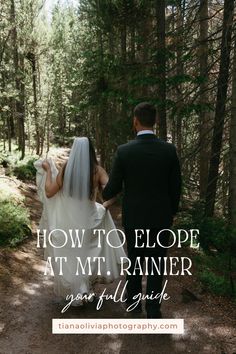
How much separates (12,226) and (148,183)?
4.93 meters

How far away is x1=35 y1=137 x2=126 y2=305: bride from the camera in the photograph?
521 cm

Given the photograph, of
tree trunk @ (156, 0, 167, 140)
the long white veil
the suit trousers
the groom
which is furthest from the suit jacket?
tree trunk @ (156, 0, 167, 140)

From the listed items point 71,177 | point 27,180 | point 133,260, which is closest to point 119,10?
point 27,180

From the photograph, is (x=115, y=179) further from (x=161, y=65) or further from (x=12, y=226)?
(x=161, y=65)

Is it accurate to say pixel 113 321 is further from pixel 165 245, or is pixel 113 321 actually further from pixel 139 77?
pixel 139 77

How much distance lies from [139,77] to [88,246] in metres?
6.20

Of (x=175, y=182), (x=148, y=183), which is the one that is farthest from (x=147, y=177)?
(x=175, y=182)

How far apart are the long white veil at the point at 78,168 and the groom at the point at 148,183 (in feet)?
2.13

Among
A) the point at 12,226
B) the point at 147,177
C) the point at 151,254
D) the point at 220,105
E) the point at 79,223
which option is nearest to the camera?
the point at 147,177

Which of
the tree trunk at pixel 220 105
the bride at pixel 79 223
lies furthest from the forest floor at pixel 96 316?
the tree trunk at pixel 220 105

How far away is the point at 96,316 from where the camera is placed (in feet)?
16.9

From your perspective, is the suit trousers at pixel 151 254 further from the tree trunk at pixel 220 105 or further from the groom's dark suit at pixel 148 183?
the tree trunk at pixel 220 105

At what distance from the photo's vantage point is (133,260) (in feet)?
15.5

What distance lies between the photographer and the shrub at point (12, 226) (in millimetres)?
8188
